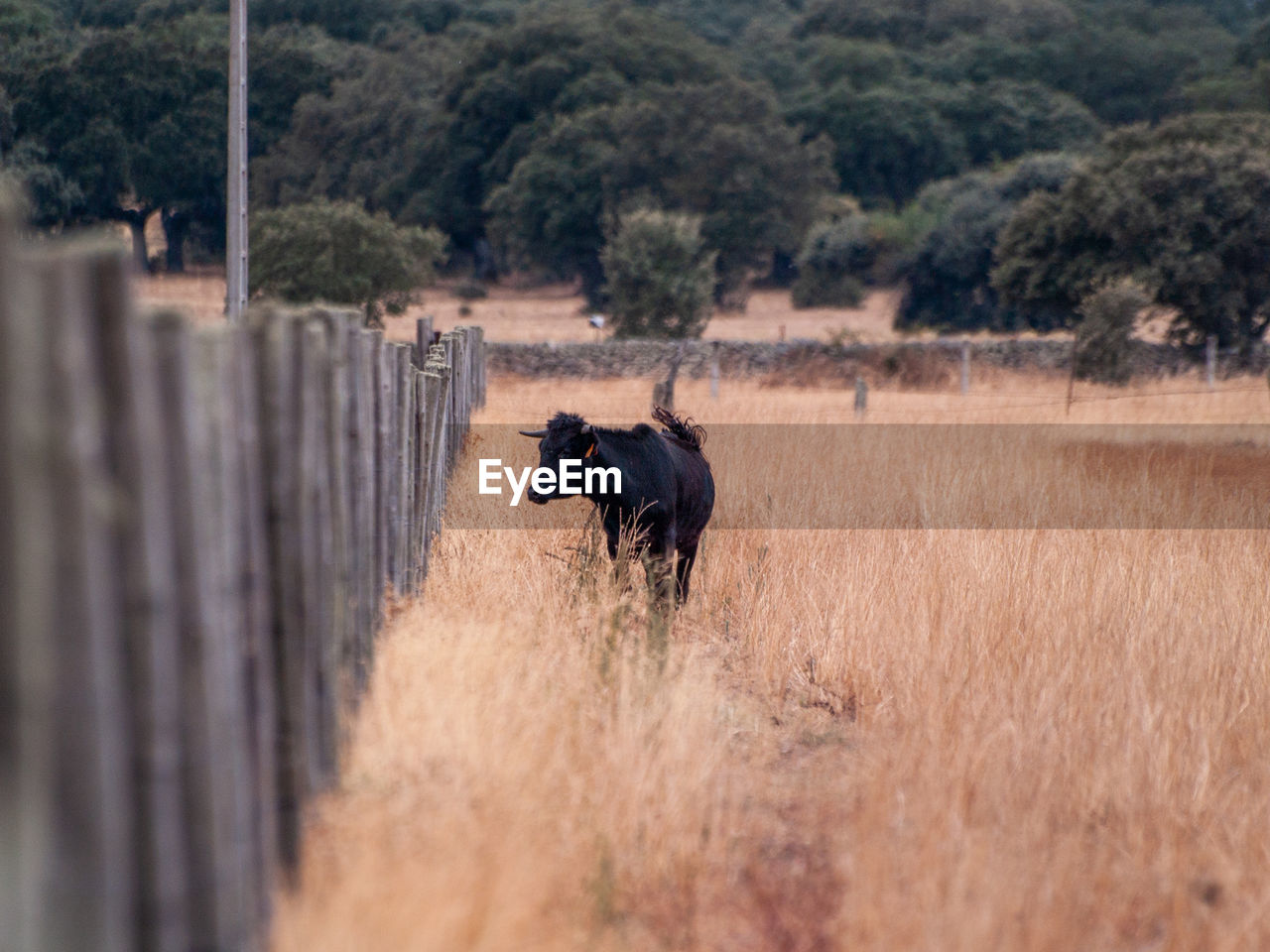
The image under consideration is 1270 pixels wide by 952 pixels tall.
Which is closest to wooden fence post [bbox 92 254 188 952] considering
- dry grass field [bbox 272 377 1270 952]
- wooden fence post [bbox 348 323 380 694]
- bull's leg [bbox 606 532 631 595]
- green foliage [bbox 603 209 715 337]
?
dry grass field [bbox 272 377 1270 952]

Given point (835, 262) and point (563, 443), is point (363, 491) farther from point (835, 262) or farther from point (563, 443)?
point (835, 262)

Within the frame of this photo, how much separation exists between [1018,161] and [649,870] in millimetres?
54515

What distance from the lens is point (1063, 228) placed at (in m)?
34.7

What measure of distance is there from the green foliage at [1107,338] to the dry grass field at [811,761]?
67.3 feet

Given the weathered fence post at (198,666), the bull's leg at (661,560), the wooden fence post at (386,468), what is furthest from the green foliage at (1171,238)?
the weathered fence post at (198,666)

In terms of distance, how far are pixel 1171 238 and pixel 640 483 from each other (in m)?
30.1

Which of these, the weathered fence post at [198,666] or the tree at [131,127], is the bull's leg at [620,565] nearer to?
the weathered fence post at [198,666]

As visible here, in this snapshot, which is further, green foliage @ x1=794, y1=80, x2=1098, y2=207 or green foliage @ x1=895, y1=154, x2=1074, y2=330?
green foliage @ x1=794, y1=80, x2=1098, y2=207

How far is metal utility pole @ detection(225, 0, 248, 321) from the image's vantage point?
13.7 metres

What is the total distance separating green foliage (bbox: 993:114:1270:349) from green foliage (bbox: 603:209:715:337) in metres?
9.21

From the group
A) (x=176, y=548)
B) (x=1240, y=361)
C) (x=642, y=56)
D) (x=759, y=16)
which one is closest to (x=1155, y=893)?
(x=176, y=548)

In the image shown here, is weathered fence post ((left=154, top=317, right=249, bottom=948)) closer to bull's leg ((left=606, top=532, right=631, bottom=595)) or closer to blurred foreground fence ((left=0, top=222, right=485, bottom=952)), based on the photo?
blurred foreground fence ((left=0, top=222, right=485, bottom=952))

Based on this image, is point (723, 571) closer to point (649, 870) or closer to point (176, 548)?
point (649, 870)

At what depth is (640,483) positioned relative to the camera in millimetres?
7074
